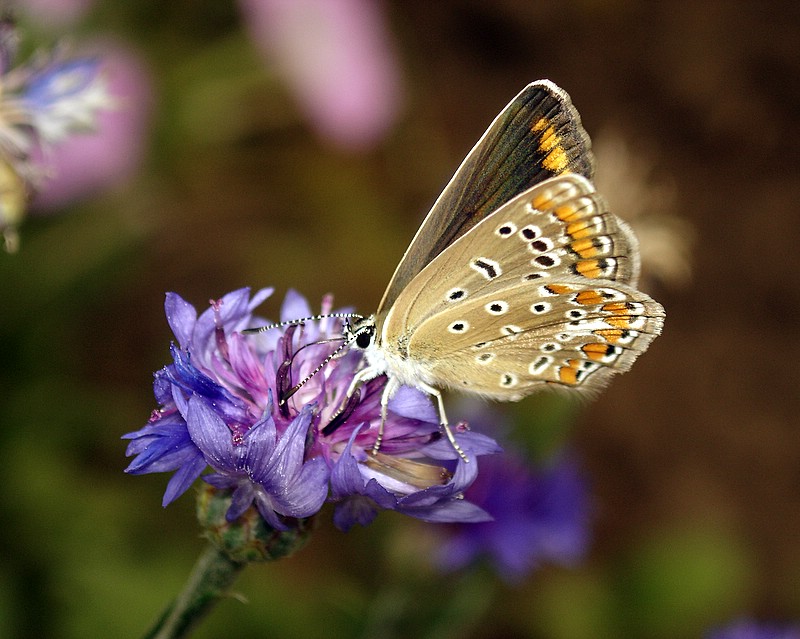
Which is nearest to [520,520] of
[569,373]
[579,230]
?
[569,373]

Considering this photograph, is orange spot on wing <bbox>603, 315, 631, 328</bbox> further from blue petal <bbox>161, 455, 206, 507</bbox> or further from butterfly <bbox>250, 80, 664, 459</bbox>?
blue petal <bbox>161, 455, 206, 507</bbox>

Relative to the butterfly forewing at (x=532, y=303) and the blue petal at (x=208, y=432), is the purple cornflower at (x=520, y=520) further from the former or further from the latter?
the blue petal at (x=208, y=432)

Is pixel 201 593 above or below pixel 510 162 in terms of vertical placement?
below

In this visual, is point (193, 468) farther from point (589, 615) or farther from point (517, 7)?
point (517, 7)

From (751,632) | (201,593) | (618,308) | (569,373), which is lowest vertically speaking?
(751,632)

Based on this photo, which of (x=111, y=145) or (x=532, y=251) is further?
(x=111, y=145)

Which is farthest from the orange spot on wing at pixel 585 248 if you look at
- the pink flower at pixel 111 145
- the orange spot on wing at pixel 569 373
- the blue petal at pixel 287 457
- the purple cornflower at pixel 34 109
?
the pink flower at pixel 111 145

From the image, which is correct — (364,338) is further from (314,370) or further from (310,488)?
(310,488)
